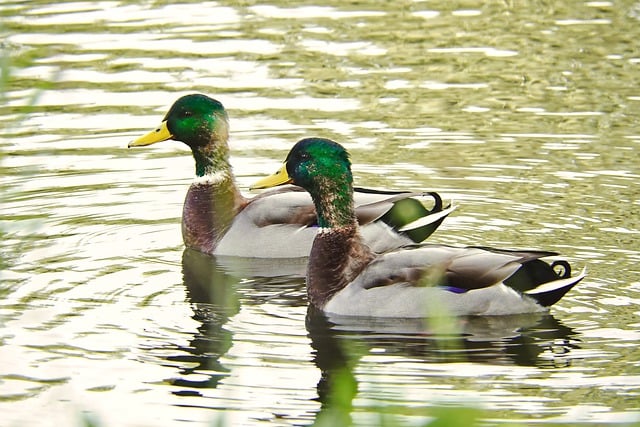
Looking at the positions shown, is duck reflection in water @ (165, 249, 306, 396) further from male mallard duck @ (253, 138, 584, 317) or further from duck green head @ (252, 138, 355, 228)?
duck green head @ (252, 138, 355, 228)

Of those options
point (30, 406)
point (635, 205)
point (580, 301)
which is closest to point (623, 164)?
point (635, 205)

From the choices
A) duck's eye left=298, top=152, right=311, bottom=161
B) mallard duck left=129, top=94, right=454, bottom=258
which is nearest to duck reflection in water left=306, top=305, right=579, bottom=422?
duck's eye left=298, top=152, right=311, bottom=161

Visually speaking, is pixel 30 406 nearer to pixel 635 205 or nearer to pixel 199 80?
pixel 635 205

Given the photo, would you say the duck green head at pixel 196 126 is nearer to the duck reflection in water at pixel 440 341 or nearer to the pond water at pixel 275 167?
the pond water at pixel 275 167

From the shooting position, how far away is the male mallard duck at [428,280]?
300 inches

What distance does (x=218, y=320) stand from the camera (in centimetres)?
794

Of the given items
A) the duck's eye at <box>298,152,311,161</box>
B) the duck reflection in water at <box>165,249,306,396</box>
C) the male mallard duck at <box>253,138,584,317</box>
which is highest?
the duck's eye at <box>298,152,311,161</box>

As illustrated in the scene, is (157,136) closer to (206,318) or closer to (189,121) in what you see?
(189,121)

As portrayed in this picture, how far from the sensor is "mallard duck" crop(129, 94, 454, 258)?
368 inches

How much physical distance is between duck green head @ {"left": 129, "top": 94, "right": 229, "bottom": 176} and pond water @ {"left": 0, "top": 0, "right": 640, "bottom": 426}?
0.62 m

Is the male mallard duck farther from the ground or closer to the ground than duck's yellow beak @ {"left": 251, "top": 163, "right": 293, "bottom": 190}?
closer to the ground

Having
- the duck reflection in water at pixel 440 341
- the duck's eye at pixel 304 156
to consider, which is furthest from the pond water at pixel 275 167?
the duck's eye at pixel 304 156

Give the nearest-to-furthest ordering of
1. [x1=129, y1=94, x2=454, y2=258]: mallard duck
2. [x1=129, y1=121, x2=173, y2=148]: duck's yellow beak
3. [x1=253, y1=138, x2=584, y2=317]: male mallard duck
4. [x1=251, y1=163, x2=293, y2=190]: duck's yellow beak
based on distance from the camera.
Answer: [x1=253, y1=138, x2=584, y2=317]: male mallard duck
[x1=251, y1=163, x2=293, y2=190]: duck's yellow beak
[x1=129, y1=94, x2=454, y2=258]: mallard duck
[x1=129, y1=121, x2=173, y2=148]: duck's yellow beak

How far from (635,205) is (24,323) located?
4.51 metres
